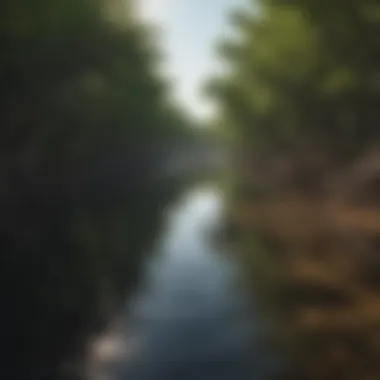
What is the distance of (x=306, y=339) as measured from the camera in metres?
0.86

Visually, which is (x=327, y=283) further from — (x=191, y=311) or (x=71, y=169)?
(x=71, y=169)

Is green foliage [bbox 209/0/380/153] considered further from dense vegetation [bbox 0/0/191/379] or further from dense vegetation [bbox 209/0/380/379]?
dense vegetation [bbox 0/0/191/379]

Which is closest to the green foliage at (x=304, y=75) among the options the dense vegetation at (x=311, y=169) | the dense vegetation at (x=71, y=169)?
the dense vegetation at (x=311, y=169)

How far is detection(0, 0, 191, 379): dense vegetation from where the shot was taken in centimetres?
95

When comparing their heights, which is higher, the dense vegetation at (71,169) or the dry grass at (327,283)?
the dense vegetation at (71,169)

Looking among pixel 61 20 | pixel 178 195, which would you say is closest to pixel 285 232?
pixel 178 195

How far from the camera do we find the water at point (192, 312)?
880mm

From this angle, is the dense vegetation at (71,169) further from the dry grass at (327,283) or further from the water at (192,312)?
the dry grass at (327,283)

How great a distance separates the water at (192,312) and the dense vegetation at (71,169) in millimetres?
42

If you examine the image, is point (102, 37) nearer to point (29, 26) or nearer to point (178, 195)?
point (29, 26)

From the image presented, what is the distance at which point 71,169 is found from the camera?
98 centimetres

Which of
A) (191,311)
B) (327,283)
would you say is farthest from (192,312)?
(327,283)

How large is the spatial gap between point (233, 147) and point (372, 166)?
0.62 ft

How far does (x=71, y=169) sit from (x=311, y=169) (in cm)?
35
